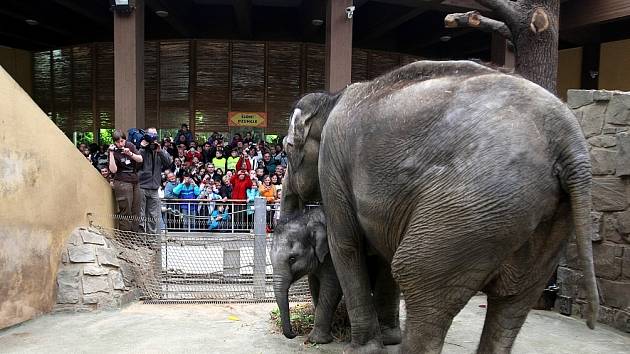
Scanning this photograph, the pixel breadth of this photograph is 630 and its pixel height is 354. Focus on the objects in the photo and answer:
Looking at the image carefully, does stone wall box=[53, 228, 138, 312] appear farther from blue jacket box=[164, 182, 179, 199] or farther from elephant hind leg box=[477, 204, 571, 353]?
elephant hind leg box=[477, 204, 571, 353]

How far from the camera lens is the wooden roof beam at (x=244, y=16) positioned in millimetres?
12102

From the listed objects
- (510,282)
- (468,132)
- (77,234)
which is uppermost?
(468,132)

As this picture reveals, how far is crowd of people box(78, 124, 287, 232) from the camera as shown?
7008 mm

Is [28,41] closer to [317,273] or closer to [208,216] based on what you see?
[208,216]

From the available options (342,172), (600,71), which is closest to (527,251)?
(342,172)

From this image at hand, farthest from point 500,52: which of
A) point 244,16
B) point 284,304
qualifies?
point 284,304

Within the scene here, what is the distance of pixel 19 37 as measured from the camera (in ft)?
52.3

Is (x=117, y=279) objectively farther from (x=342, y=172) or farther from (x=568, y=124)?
(x=568, y=124)

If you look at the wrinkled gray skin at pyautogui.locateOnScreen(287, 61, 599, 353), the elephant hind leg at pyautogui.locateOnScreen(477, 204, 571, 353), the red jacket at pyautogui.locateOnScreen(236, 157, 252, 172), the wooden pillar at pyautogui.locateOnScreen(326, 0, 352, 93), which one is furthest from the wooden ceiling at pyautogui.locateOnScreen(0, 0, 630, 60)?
the elephant hind leg at pyautogui.locateOnScreen(477, 204, 571, 353)

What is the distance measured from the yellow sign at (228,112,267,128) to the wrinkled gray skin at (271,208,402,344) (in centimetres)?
1198

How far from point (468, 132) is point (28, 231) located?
423cm

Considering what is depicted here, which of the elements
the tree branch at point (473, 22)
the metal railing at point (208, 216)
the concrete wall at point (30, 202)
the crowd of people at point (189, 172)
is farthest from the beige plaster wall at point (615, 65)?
the concrete wall at point (30, 202)

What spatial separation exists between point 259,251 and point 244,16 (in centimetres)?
864

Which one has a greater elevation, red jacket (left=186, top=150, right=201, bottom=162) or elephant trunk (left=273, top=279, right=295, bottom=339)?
red jacket (left=186, top=150, right=201, bottom=162)
